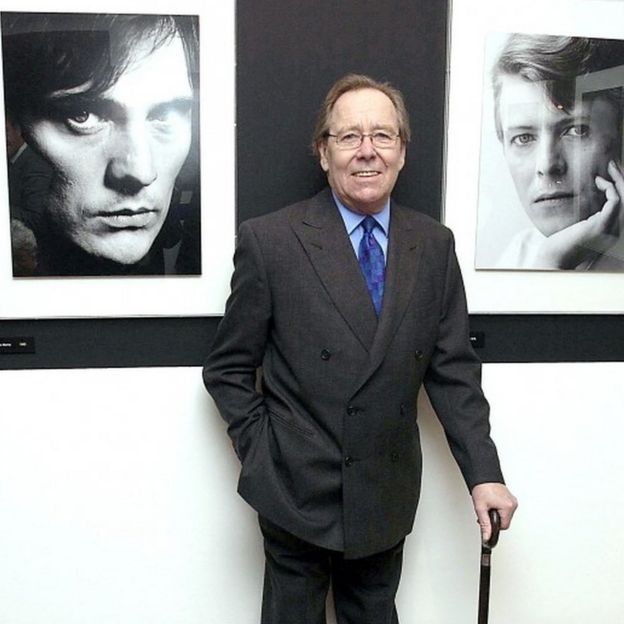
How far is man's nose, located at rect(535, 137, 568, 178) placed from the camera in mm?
1864

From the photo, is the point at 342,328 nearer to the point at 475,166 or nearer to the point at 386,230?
the point at 386,230

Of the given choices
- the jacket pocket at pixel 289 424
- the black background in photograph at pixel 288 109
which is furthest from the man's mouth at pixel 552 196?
the jacket pocket at pixel 289 424

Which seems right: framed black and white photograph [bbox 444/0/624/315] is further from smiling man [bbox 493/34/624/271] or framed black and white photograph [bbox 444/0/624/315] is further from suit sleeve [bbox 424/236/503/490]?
suit sleeve [bbox 424/236/503/490]

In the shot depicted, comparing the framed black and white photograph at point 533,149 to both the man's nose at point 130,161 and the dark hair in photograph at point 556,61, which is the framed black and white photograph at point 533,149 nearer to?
the dark hair in photograph at point 556,61

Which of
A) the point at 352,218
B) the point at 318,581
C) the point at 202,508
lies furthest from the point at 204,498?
the point at 352,218

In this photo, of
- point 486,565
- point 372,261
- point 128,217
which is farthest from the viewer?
point 128,217

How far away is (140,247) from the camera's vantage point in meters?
1.76

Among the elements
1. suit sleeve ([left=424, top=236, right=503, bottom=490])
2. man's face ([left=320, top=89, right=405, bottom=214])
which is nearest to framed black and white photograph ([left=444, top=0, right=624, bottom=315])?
suit sleeve ([left=424, top=236, right=503, bottom=490])

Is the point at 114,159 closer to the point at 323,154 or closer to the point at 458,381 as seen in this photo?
the point at 323,154

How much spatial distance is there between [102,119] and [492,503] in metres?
1.29

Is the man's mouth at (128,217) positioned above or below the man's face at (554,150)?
below

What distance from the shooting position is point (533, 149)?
6.11 feet

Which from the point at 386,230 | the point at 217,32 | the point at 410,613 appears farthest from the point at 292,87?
the point at 410,613

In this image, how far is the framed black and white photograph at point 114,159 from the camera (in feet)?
5.52
